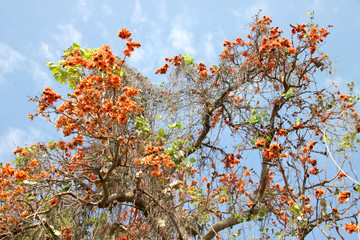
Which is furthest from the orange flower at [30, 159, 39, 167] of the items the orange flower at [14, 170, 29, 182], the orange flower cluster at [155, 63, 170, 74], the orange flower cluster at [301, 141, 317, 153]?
the orange flower cluster at [301, 141, 317, 153]

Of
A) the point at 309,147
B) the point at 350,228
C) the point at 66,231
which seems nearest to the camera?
the point at 350,228

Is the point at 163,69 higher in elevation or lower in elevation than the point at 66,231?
higher

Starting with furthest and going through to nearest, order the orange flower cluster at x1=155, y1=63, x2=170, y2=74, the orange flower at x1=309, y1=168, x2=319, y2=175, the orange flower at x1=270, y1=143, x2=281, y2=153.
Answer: the orange flower cluster at x1=155, y1=63, x2=170, y2=74 → the orange flower at x1=309, y1=168, x2=319, y2=175 → the orange flower at x1=270, y1=143, x2=281, y2=153

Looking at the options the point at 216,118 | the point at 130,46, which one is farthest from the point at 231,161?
the point at 130,46

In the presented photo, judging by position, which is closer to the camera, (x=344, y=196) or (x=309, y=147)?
(x=344, y=196)

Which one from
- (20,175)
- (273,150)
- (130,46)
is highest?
(130,46)

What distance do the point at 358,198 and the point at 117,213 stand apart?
234 centimetres

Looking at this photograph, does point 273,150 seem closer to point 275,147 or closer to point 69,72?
point 275,147

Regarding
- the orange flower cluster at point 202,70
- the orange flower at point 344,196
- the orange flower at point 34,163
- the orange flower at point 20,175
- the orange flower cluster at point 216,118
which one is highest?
the orange flower cluster at point 202,70

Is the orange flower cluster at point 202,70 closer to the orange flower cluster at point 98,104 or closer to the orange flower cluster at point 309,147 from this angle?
the orange flower cluster at point 98,104

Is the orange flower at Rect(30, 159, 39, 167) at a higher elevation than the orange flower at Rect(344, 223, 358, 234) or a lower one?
higher

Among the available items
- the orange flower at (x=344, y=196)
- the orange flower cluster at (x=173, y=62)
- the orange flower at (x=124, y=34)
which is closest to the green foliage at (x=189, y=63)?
the orange flower cluster at (x=173, y=62)

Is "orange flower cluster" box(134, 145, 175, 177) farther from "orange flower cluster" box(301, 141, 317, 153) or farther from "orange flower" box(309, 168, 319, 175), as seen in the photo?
"orange flower" box(309, 168, 319, 175)

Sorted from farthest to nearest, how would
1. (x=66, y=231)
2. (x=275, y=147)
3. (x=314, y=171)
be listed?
1. (x=66, y=231)
2. (x=314, y=171)
3. (x=275, y=147)
